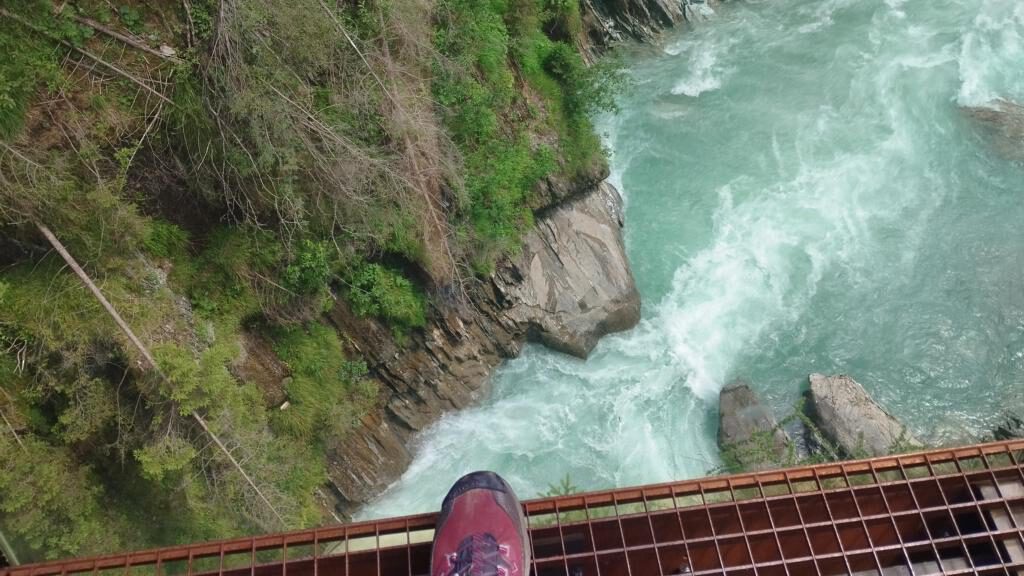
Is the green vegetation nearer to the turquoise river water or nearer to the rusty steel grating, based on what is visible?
the rusty steel grating

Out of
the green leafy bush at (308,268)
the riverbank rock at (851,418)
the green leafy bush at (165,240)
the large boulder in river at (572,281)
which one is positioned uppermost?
the green leafy bush at (165,240)

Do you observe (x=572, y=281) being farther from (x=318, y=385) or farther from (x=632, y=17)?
(x=632, y=17)

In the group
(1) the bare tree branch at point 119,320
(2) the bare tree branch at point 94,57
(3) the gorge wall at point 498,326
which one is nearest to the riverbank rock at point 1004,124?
(3) the gorge wall at point 498,326

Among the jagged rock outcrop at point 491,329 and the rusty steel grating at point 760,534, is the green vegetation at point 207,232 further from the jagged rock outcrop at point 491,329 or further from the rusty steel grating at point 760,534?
the rusty steel grating at point 760,534

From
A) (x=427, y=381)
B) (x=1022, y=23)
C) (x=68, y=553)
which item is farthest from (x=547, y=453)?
(x=1022, y=23)

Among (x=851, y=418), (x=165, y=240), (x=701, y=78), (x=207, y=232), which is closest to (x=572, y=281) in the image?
(x=851, y=418)

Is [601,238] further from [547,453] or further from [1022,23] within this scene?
[1022,23]
